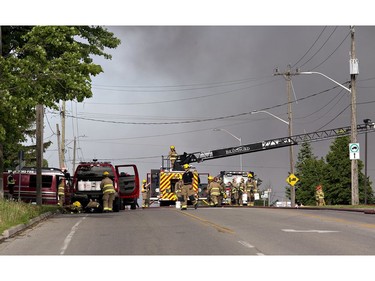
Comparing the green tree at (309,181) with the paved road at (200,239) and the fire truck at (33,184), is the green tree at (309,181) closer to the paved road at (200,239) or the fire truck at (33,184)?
the fire truck at (33,184)

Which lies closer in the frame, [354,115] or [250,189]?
[354,115]

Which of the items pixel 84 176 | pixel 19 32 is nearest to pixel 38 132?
pixel 84 176

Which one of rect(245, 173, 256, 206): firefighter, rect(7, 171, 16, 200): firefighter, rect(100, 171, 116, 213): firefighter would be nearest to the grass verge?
rect(100, 171, 116, 213): firefighter

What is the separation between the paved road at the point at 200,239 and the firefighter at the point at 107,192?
8.38 m

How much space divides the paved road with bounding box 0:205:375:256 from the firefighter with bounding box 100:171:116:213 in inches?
330

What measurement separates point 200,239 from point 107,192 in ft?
48.6

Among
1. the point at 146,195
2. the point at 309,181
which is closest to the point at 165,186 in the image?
the point at 146,195

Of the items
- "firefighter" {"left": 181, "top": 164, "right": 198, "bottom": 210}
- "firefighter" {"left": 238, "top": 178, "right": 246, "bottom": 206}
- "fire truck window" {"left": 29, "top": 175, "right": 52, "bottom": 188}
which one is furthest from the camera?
"firefighter" {"left": 238, "top": 178, "right": 246, "bottom": 206}

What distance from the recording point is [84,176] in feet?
99.3

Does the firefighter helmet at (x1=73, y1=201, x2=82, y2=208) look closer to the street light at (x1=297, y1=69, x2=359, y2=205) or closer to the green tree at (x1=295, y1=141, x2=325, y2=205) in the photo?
the street light at (x1=297, y1=69, x2=359, y2=205)

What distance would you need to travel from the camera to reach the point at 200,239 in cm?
1468

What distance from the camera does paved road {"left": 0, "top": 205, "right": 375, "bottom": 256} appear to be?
1241 cm

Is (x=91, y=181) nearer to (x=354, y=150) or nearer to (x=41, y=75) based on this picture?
(x=41, y=75)

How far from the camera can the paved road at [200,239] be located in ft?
40.7
